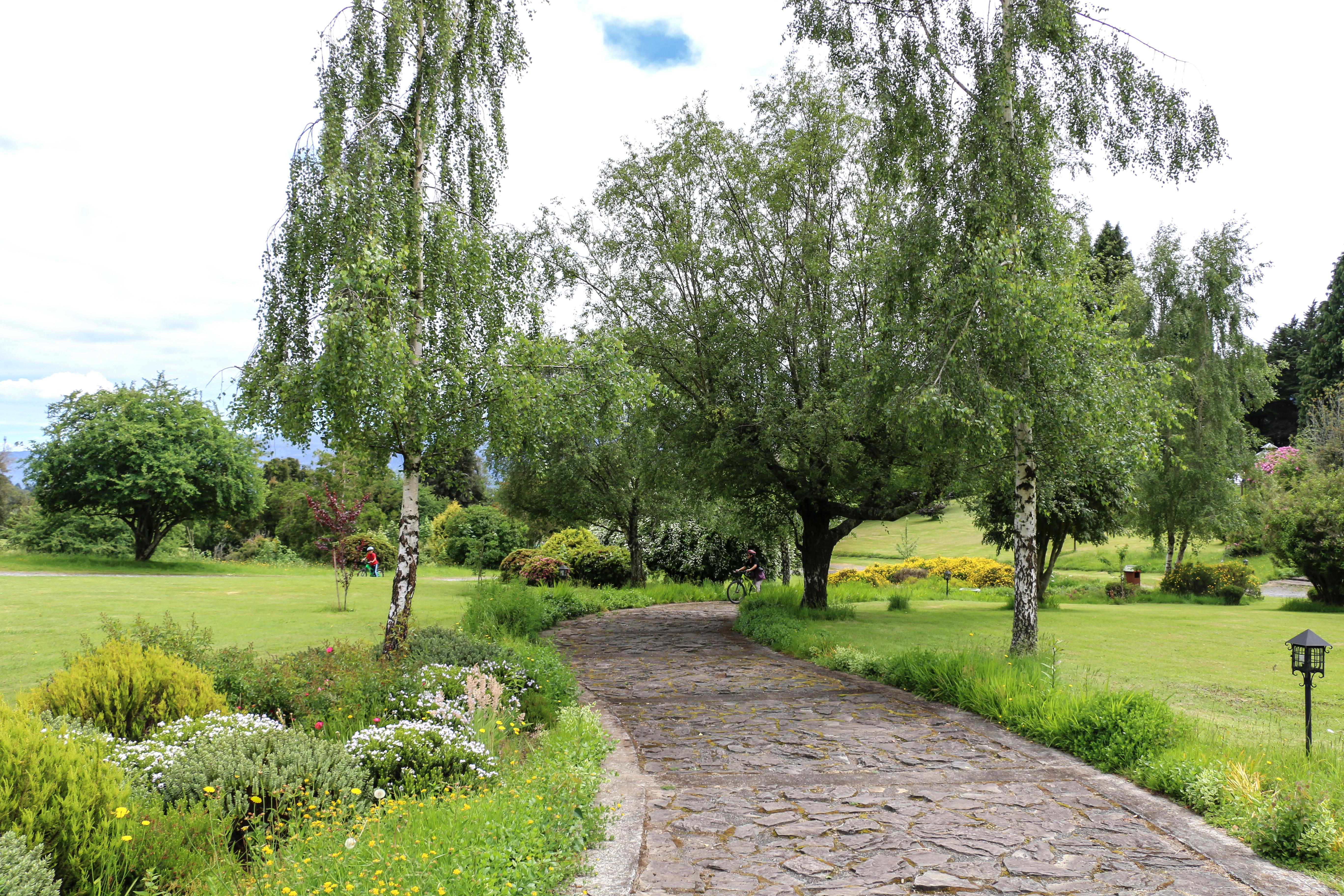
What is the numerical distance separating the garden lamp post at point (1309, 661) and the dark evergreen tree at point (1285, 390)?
59.1 metres

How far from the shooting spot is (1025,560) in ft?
31.9

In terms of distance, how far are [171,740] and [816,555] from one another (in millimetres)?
13272

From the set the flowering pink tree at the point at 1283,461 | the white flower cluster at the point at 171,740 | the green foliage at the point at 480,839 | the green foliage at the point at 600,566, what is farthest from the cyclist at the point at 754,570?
the flowering pink tree at the point at 1283,461

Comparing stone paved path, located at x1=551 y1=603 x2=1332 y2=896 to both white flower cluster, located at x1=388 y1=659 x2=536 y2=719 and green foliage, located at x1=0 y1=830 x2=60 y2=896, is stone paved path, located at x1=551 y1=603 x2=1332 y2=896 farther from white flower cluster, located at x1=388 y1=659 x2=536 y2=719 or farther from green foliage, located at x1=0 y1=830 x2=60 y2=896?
green foliage, located at x1=0 y1=830 x2=60 y2=896

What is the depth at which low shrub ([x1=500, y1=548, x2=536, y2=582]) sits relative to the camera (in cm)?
2195

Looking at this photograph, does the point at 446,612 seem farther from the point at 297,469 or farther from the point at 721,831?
the point at 297,469

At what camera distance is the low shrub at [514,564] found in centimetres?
2195

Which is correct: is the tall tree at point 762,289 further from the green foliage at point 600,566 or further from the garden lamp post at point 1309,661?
the green foliage at point 600,566

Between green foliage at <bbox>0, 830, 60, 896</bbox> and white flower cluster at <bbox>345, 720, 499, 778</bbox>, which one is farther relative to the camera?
white flower cluster at <bbox>345, 720, 499, 778</bbox>

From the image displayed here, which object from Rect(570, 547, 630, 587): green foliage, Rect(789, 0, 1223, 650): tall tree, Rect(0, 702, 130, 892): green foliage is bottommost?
Rect(570, 547, 630, 587): green foliage

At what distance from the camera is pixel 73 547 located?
→ 104 feet

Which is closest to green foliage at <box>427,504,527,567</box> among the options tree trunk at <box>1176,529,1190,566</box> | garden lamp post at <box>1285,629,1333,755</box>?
tree trunk at <box>1176,529,1190,566</box>

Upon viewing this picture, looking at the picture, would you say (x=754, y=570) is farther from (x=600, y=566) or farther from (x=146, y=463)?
(x=146, y=463)

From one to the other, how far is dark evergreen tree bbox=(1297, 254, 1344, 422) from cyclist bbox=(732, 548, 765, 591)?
39.3m
